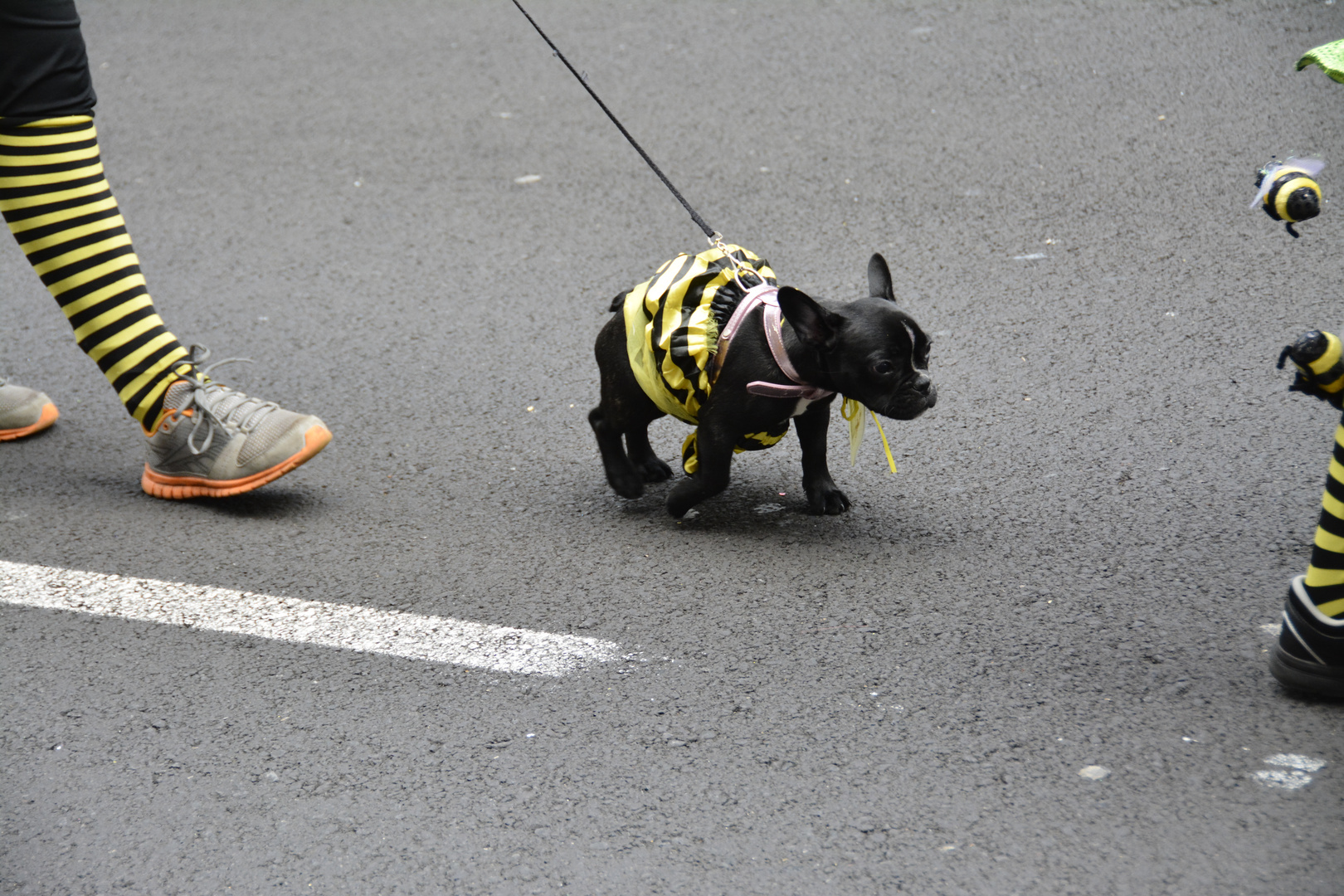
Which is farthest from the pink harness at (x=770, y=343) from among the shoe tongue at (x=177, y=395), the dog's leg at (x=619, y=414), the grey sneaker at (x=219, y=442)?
the shoe tongue at (x=177, y=395)

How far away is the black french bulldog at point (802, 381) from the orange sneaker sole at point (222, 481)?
2.51 ft

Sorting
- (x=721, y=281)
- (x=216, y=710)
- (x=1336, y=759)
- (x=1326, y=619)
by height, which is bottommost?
(x=216, y=710)

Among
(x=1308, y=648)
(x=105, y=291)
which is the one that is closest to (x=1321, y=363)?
(x=1308, y=648)

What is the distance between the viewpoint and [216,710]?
8.35 feet

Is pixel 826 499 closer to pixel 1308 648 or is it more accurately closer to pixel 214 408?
pixel 1308 648

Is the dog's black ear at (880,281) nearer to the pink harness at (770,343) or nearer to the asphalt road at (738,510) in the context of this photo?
the pink harness at (770,343)

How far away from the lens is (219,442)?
342 centimetres

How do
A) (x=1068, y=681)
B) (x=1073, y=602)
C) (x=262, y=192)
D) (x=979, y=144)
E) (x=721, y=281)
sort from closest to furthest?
(x=1068, y=681)
(x=1073, y=602)
(x=721, y=281)
(x=979, y=144)
(x=262, y=192)

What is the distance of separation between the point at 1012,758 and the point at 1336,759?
1.80ft

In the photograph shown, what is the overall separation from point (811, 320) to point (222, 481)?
1.72 meters

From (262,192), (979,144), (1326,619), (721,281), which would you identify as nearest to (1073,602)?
(1326,619)

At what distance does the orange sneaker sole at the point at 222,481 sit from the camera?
3375mm

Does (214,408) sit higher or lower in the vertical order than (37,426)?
higher

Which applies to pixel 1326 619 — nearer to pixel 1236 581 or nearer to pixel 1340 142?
pixel 1236 581
